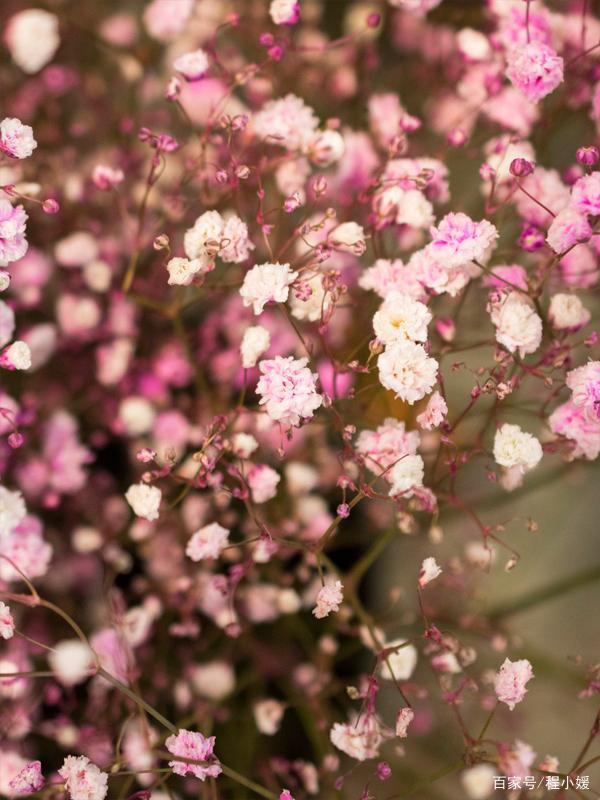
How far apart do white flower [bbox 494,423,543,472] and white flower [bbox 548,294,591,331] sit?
0.36ft

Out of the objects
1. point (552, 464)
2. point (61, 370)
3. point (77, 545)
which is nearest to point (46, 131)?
point (61, 370)

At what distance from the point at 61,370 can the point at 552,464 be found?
64cm

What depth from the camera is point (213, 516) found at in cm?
103

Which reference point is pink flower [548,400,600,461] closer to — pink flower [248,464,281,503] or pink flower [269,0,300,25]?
pink flower [248,464,281,503]

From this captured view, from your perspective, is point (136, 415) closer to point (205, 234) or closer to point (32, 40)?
point (205, 234)

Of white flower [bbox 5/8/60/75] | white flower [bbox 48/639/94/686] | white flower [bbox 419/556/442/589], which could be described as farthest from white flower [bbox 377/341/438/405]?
white flower [bbox 5/8/60/75]

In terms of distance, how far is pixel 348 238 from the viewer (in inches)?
28.3

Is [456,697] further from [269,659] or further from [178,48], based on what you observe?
[178,48]

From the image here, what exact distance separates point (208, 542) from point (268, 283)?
0.75ft

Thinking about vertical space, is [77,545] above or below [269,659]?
above

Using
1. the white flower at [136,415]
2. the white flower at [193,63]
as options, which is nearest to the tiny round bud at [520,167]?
the white flower at [193,63]

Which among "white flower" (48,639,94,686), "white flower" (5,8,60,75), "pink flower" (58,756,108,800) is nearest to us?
"pink flower" (58,756,108,800)

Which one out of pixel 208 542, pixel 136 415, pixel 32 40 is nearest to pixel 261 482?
pixel 208 542

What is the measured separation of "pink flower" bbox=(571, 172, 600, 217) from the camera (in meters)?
0.64
